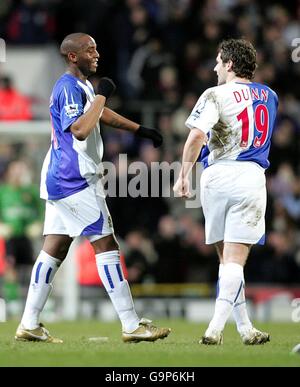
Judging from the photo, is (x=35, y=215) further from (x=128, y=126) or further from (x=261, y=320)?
(x=128, y=126)

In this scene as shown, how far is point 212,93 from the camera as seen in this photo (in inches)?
340

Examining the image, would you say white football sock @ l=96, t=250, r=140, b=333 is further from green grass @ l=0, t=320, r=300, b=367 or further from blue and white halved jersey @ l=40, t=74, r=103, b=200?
blue and white halved jersey @ l=40, t=74, r=103, b=200

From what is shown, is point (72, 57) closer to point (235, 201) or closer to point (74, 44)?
point (74, 44)

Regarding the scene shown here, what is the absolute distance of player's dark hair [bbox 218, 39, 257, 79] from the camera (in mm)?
8766

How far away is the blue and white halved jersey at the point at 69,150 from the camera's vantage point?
28.3ft

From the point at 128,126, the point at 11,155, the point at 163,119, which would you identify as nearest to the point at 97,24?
the point at 163,119

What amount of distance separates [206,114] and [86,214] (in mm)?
1149

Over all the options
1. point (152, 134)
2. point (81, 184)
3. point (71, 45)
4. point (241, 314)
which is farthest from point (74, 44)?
point (241, 314)

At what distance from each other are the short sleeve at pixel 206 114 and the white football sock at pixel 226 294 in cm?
101

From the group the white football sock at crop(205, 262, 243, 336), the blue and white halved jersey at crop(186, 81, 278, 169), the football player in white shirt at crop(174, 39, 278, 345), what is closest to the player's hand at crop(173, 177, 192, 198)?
the football player in white shirt at crop(174, 39, 278, 345)

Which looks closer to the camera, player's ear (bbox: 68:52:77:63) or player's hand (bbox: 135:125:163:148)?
player's ear (bbox: 68:52:77:63)

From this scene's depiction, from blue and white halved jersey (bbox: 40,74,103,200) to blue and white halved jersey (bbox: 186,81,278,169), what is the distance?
800 mm
